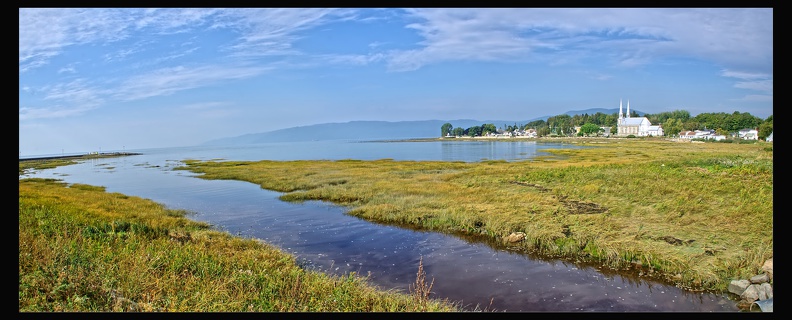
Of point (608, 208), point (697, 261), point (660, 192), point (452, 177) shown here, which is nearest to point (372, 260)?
point (697, 261)

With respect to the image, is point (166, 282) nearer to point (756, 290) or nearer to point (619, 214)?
point (756, 290)

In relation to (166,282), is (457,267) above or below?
below

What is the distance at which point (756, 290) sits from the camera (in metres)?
12.5

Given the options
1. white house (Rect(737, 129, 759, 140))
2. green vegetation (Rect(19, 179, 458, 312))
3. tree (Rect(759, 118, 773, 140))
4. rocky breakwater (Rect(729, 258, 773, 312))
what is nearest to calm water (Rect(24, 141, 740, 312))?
rocky breakwater (Rect(729, 258, 773, 312))

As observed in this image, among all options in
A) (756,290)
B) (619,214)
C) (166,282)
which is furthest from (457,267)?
(619,214)

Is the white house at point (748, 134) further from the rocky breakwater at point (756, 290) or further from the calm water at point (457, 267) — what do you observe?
the calm water at point (457, 267)

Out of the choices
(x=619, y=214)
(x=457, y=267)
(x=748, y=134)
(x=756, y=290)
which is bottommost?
(x=457, y=267)

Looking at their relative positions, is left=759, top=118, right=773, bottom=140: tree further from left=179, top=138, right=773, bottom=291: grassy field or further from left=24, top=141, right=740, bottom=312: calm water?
left=24, top=141, right=740, bottom=312: calm water

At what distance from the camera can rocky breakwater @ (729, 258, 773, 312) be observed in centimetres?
1202

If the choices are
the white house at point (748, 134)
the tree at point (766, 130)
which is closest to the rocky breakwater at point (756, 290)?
the tree at point (766, 130)

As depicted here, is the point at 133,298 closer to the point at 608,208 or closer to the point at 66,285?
the point at 66,285

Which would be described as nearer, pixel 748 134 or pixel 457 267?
pixel 457 267

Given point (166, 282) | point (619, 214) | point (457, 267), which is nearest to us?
point (166, 282)

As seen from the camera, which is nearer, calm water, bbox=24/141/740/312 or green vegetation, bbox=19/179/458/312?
green vegetation, bbox=19/179/458/312
